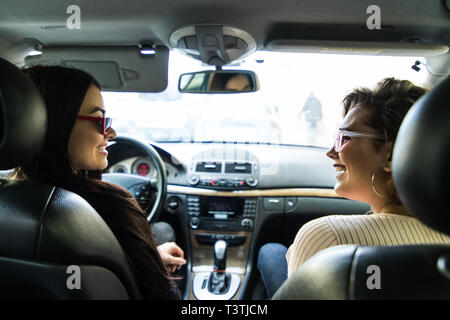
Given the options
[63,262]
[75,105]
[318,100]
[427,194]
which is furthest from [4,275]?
[318,100]

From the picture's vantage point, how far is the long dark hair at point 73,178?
4.25ft

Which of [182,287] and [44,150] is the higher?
[44,150]

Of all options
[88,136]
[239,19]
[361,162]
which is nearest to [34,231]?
[88,136]

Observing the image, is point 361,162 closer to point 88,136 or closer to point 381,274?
point 381,274

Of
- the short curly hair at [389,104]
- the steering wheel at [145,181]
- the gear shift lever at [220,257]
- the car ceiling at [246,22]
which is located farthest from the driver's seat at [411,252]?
the gear shift lever at [220,257]

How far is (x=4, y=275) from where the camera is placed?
1016mm

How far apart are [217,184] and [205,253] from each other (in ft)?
2.64

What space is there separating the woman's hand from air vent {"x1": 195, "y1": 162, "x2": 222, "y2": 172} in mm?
1268

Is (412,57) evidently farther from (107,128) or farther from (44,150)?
(44,150)

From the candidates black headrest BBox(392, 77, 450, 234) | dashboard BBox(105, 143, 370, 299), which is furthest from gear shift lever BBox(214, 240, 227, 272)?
black headrest BBox(392, 77, 450, 234)

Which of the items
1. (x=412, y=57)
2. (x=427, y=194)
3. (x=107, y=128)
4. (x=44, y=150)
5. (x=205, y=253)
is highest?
(x=412, y=57)

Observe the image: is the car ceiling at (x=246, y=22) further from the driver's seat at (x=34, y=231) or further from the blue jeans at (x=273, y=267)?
the blue jeans at (x=273, y=267)

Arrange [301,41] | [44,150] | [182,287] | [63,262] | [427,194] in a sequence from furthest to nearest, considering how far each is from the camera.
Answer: [182,287] → [301,41] → [44,150] → [63,262] → [427,194]
